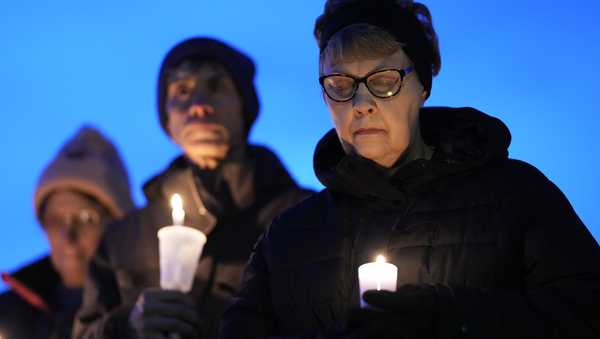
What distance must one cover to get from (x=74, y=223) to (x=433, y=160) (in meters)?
4.57

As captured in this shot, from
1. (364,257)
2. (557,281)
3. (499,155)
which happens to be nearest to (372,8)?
(499,155)

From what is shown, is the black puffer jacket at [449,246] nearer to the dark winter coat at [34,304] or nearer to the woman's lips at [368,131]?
the woman's lips at [368,131]

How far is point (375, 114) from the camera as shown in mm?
3104

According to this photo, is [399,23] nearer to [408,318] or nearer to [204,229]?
[408,318]

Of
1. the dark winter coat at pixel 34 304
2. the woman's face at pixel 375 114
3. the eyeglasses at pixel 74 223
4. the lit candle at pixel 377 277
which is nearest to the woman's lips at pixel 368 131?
the woman's face at pixel 375 114

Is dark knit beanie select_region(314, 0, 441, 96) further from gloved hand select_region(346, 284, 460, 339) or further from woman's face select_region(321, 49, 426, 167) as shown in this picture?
gloved hand select_region(346, 284, 460, 339)

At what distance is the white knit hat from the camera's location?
726cm

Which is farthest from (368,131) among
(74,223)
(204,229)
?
(74,223)

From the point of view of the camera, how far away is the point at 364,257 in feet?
9.92

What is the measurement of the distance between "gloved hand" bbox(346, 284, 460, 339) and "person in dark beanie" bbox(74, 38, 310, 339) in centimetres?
214

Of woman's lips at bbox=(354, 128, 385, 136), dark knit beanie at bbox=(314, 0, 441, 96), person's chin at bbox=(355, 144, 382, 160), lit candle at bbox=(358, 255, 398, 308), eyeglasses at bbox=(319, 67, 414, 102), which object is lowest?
lit candle at bbox=(358, 255, 398, 308)

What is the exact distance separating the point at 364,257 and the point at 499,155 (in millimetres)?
549

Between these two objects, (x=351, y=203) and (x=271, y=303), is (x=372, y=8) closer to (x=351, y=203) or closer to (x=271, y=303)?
(x=351, y=203)

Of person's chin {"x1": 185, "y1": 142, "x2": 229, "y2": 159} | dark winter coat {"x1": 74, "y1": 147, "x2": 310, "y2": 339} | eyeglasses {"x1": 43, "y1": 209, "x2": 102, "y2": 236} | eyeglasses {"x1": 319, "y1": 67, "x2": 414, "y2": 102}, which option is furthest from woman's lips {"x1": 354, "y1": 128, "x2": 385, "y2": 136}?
eyeglasses {"x1": 43, "y1": 209, "x2": 102, "y2": 236}
